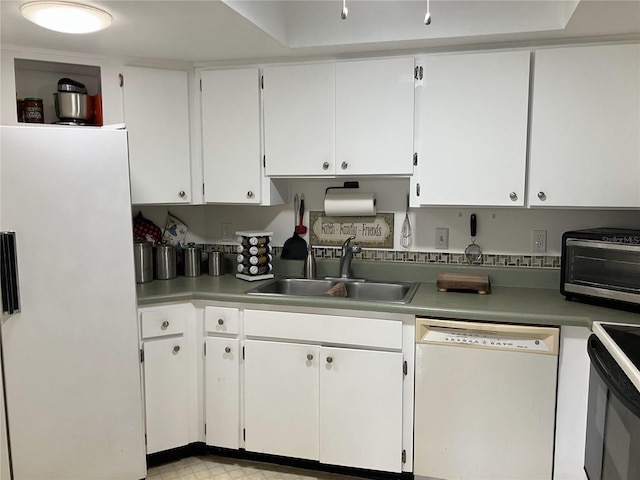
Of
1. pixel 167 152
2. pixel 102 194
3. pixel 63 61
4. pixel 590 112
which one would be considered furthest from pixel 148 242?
pixel 590 112

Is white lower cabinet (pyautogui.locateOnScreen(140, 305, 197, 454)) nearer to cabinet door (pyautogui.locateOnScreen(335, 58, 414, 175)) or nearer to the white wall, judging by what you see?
the white wall

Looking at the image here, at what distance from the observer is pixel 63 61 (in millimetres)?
2410

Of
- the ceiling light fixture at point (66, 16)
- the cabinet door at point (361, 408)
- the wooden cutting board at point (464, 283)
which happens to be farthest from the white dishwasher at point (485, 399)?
the ceiling light fixture at point (66, 16)

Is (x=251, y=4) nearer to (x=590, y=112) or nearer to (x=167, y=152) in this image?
(x=167, y=152)

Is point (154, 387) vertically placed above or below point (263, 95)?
below

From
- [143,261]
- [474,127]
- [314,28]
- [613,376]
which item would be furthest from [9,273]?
[613,376]

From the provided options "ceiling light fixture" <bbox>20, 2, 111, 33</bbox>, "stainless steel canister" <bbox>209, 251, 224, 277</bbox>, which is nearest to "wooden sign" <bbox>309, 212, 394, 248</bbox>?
"stainless steel canister" <bbox>209, 251, 224, 277</bbox>

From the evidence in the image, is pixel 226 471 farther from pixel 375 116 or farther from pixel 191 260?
pixel 375 116

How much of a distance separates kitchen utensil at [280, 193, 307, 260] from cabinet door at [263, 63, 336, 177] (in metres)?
0.36

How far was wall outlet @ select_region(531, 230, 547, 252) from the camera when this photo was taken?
255 cm

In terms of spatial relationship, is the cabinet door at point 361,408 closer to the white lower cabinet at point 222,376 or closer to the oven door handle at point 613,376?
the white lower cabinet at point 222,376

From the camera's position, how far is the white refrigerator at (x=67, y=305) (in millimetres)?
1965

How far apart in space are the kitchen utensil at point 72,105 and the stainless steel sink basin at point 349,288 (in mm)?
1273

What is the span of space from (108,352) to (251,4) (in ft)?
5.32
